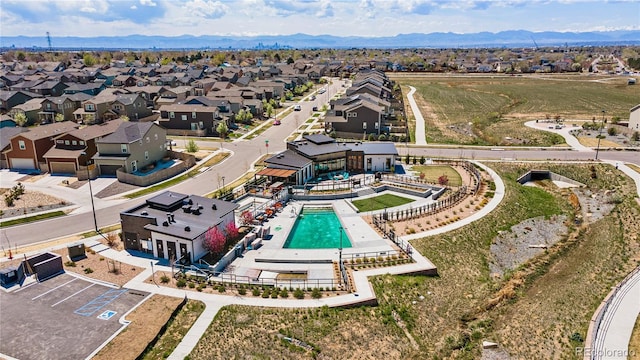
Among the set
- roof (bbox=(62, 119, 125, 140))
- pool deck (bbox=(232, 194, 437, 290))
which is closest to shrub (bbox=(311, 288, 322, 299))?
pool deck (bbox=(232, 194, 437, 290))

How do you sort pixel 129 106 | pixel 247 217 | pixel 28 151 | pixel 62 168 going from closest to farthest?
pixel 247 217 < pixel 62 168 < pixel 28 151 < pixel 129 106

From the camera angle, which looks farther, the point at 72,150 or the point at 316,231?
the point at 72,150

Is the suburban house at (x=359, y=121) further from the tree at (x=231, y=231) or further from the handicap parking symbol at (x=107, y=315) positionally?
the handicap parking symbol at (x=107, y=315)

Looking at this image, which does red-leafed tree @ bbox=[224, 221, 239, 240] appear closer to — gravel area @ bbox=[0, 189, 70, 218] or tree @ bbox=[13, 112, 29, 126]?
gravel area @ bbox=[0, 189, 70, 218]

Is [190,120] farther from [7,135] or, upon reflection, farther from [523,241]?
[523,241]

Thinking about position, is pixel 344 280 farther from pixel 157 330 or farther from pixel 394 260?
pixel 157 330

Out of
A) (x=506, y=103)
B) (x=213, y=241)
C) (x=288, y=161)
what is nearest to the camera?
Answer: (x=213, y=241)

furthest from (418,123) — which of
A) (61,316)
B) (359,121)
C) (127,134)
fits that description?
(61,316)

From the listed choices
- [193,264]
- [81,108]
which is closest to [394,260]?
[193,264]
